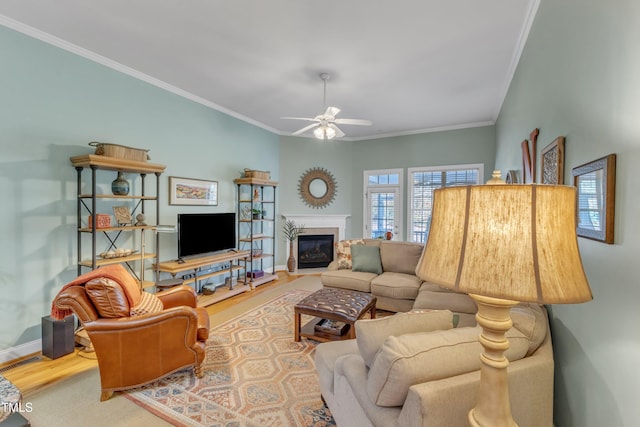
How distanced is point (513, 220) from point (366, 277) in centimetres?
330

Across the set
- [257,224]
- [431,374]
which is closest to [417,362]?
[431,374]

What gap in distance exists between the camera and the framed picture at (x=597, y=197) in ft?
3.72

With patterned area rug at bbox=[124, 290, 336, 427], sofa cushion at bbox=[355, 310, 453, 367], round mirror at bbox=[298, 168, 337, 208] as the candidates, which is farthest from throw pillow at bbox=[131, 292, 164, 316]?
round mirror at bbox=[298, 168, 337, 208]

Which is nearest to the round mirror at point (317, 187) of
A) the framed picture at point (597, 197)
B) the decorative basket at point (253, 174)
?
the decorative basket at point (253, 174)

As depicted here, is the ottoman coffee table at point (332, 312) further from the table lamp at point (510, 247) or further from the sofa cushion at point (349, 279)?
the table lamp at point (510, 247)

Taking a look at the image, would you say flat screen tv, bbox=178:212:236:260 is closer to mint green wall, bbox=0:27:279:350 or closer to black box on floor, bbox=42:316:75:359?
mint green wall, bbox=0:27:279:350

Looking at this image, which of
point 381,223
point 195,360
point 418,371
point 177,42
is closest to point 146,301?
point 195,360

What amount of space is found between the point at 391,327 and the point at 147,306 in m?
1.97

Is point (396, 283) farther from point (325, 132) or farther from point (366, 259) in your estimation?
point (325, 132)

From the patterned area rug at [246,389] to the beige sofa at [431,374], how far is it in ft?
2.14

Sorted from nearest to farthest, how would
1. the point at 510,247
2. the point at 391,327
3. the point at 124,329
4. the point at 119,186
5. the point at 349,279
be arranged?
1. the point at 510,247
2. the point at 391,327
3. the point at 124,329
4. the point at 119,186
5. the point at 349,279

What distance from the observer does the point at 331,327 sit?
3027 mm

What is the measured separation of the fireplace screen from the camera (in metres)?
6.46

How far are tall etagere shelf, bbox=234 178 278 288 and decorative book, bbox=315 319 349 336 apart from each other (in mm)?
2193
